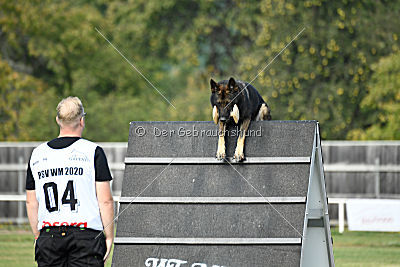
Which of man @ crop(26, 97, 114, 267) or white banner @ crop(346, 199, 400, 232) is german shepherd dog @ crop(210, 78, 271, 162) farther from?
white banner @ crop(346, 199, 400, 232)

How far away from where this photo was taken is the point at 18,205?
19.8 metres

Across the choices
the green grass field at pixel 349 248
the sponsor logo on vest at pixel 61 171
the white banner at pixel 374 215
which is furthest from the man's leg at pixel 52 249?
the white banner at pixel 374 215

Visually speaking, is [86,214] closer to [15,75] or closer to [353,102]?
[353,102]

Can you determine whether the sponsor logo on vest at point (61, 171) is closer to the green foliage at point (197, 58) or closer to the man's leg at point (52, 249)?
the man's leg at point (52, 249)

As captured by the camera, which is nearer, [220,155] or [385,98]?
[220,155]

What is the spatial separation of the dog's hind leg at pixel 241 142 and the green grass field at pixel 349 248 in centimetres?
493

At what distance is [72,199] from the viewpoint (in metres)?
4.98

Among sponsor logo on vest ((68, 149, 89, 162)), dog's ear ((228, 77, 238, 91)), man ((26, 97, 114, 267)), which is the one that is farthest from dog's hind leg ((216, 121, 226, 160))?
sponsor logo on vest ((68, 149, 89, 162))

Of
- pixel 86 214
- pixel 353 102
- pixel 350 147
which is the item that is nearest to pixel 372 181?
pixel 350 147

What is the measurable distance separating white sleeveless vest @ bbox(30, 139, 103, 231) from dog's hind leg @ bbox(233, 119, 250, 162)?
5.88 ft

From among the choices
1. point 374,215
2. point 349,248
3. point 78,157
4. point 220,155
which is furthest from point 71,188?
point 374,215

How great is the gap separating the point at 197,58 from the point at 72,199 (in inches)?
1054

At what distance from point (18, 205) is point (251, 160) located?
14253 millimetres

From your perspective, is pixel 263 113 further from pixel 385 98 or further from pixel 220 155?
pixel 385 98
